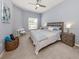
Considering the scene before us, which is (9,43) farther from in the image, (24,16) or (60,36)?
(24,16)

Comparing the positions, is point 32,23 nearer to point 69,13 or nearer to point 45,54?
point 69,13

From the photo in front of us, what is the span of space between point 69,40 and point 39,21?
5.54 metres

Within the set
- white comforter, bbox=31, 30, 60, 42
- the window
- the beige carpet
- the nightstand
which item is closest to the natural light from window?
the window

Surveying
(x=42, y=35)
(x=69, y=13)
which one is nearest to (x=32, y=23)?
(x=69, y=13)

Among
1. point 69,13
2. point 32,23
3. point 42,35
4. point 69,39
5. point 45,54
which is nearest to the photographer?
point 45,54

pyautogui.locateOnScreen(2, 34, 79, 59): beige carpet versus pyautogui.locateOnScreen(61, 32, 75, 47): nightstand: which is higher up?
pyautogui.locateOnScreen(61, 32, 75, 47): nightstand

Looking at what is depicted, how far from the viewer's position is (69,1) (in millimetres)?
4020

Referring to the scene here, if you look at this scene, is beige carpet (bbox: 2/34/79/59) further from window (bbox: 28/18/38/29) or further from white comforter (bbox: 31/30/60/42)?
window (bbox: 28/18/38/29)

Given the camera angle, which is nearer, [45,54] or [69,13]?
[45,54]

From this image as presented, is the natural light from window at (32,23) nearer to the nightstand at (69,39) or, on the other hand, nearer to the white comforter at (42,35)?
the white comforter at (42,35)

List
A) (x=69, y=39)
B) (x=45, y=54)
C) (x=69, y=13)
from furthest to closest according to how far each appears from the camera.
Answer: (x=69, y=13), (x=69, y=39), (x=45, y=54)

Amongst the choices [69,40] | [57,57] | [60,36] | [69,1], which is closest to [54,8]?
[69,1]

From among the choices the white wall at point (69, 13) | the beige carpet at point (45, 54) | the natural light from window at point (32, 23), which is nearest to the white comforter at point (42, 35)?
the beige carpet at point (45, 54)

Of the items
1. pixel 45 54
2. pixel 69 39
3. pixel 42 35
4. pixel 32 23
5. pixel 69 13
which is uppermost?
pixel 69 13
